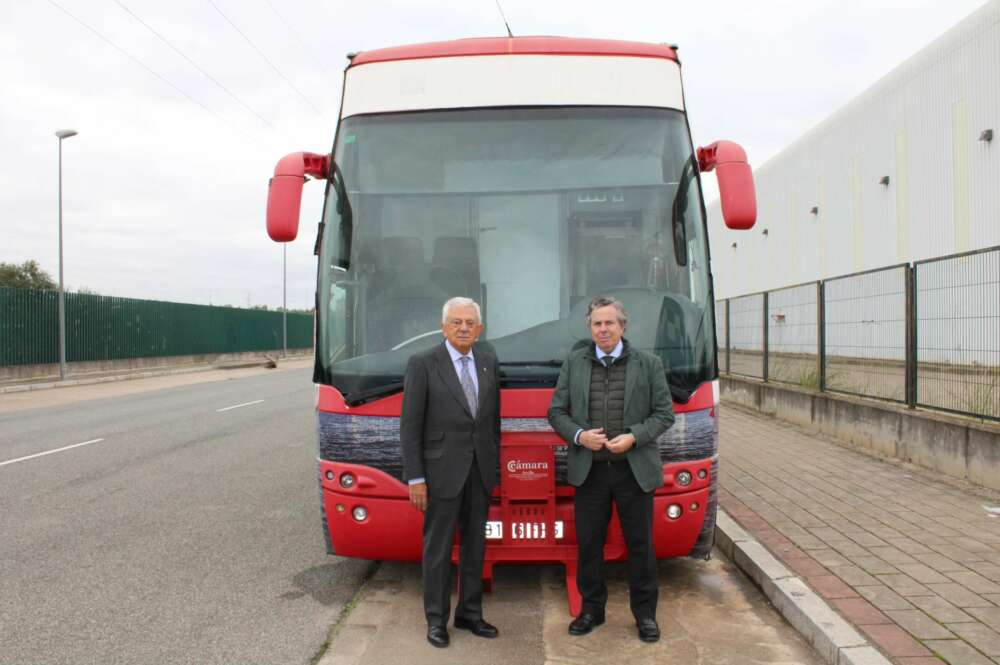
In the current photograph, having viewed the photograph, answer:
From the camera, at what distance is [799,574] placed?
4.77 metres

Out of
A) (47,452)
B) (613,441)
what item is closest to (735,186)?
(613,441)

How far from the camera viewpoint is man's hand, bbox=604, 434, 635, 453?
4.05 m

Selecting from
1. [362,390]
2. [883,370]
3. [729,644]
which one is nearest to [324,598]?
[362,390]

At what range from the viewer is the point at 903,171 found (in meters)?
25.1

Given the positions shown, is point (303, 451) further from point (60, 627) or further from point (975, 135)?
point (975, 135)

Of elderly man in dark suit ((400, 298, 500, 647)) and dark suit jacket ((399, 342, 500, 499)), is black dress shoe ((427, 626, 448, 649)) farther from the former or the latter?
dark suit jacket ((399, 342, 500, 499))

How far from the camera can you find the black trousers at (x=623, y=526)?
13.8ft

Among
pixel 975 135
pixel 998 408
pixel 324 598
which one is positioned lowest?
pixel 324 598

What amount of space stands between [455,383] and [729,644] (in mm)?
1838

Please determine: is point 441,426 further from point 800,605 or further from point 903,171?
point 903,171

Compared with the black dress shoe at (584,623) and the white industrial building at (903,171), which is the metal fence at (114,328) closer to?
the black dress shoe at (584,623)

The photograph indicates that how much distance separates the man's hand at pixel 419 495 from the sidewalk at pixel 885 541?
212cm

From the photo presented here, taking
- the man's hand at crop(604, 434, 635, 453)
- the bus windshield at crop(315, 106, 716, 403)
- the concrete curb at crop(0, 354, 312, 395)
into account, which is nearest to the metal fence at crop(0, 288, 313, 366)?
the concrete curb at crop(0, 354, 312, 395)

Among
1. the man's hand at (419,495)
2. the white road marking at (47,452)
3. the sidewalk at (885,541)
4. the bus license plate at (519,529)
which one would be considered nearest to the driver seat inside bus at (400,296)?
the man's hand at (419,495)
